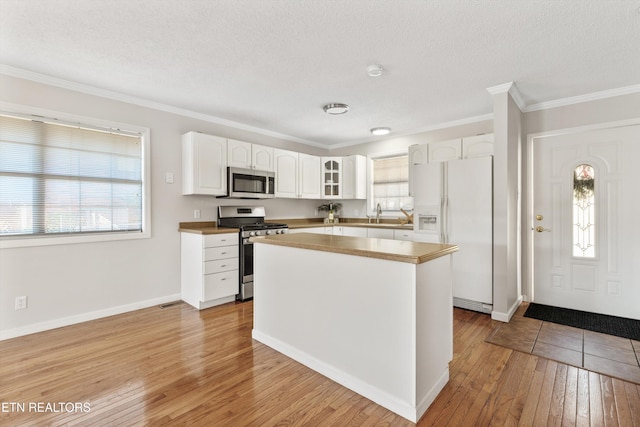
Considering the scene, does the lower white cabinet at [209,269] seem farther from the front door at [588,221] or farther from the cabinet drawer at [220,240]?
the front door at [588,221]

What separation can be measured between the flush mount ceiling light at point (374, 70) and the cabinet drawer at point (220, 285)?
2.75 m

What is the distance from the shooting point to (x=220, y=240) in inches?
142

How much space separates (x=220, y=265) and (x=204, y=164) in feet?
4.20

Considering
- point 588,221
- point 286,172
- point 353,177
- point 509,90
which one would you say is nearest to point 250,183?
point 286,172

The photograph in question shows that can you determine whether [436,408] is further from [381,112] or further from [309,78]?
[381,112]

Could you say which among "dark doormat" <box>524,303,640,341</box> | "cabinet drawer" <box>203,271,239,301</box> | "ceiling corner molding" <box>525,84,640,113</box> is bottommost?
"dark doormat" <box>524,303,640,341</box>

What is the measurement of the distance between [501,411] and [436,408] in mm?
365

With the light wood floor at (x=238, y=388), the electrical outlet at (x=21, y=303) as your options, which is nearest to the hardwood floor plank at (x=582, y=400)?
the light wood floor at (x=238, y=388)

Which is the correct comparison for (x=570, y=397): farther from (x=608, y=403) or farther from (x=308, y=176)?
(x=308, y=176)

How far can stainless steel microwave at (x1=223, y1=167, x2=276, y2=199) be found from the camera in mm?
3954

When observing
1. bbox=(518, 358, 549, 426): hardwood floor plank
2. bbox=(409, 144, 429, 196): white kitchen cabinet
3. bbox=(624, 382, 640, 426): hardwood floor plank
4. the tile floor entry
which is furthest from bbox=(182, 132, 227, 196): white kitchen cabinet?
bbox=(624, 382, 640, 426): hardwood floor plank

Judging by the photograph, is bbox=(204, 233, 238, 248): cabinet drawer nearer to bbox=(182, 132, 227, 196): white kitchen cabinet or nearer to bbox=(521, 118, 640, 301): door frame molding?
bbox=(182, 132, 227, 196): white kitchen cabinet

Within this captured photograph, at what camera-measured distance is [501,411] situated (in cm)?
171

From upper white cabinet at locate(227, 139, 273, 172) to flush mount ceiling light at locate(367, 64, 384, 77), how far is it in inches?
83.9
